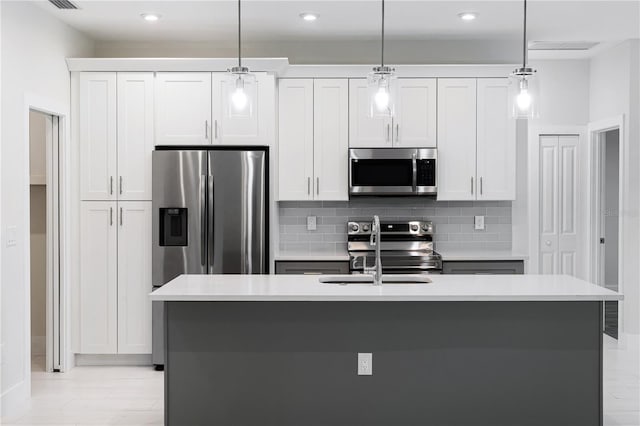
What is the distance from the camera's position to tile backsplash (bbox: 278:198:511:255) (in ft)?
18.6

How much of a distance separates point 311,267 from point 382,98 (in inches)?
78.3

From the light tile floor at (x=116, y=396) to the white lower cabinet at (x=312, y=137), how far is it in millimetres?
1854

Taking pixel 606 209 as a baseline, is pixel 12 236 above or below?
below

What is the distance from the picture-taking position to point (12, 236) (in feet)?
13.4

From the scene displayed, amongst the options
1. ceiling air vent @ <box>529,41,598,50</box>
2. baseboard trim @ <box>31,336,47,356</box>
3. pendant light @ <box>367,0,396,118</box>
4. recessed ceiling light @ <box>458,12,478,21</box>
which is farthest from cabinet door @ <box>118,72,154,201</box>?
ceiling air vent @ <box>529,41,598,50</box>

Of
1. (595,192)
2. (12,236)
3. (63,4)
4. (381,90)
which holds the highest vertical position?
(63,4)

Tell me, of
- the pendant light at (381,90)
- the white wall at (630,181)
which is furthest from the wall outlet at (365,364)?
the white wall at (630,181)

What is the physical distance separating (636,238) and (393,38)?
272 cm

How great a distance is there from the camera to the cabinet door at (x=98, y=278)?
5117 mm

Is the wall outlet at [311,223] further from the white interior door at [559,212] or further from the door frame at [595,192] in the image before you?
the door frame at [595,192]

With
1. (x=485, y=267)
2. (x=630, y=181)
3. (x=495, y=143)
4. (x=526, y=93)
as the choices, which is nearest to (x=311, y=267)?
(x=485, y=267)

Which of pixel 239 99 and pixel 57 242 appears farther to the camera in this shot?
pixel 57 242

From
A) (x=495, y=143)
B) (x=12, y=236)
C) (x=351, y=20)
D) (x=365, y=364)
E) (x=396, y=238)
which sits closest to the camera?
(x=365, y=364)

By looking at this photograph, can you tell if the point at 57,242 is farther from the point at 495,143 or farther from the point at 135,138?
the point at 495,143
